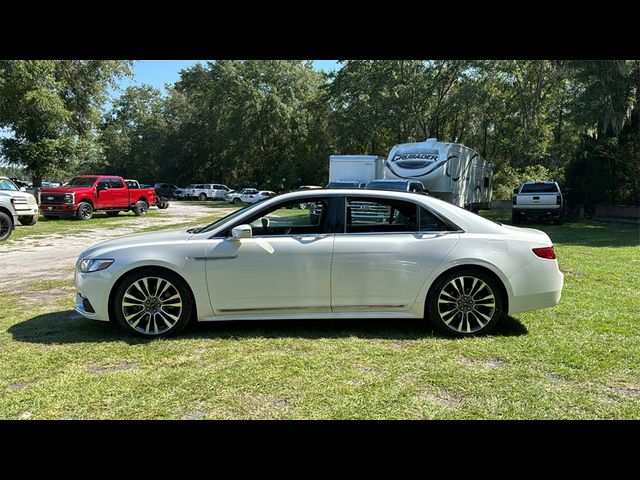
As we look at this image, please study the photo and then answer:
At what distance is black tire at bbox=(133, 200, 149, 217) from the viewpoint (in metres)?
24.3

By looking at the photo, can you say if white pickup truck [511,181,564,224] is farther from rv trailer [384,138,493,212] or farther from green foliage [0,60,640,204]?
green foliage [0,60,640,204]

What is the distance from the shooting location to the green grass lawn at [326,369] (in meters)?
3.34

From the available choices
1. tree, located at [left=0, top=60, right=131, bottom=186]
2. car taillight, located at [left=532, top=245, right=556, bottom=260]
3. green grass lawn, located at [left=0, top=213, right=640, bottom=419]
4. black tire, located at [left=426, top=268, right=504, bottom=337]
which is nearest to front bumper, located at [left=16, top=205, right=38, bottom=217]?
tree, located at [left=0, top=60, right=131, bottom=186]

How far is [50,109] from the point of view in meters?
23.9

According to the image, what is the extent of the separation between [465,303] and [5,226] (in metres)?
13.9

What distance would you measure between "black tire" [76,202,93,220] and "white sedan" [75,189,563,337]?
17.8 meters

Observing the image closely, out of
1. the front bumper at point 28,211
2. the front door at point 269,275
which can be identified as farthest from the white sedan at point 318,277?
the front bumper at point 28,211

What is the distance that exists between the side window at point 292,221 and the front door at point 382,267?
34 cm

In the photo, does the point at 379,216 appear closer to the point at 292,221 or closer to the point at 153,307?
the point at 292,221

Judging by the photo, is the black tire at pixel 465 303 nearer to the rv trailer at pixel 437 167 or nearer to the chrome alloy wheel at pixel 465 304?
the chrome alloy wheel at pixel 465 304
